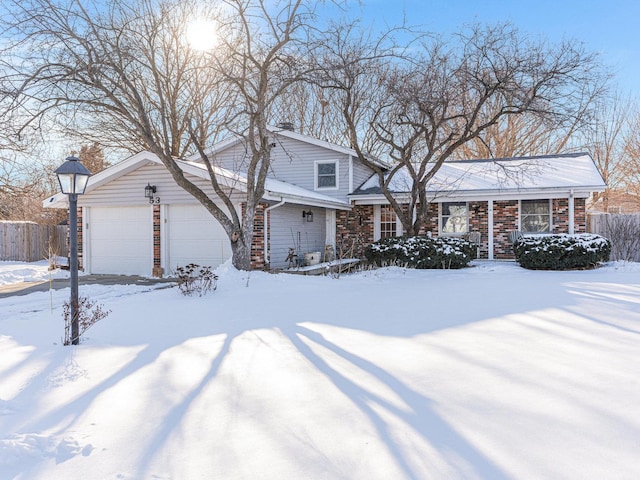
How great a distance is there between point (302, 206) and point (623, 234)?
10.6 m

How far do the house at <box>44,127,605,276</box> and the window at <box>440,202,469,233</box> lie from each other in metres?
0.03

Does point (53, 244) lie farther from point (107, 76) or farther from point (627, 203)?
point (627, 203)

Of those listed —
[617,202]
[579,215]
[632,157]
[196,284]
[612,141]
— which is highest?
[612,141]

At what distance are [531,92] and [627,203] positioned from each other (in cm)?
1714

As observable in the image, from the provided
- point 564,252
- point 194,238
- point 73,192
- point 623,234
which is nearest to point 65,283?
point 194,238

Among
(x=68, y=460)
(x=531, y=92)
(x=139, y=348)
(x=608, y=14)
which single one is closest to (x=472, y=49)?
(x=531, y=92)

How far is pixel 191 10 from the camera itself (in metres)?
11.3

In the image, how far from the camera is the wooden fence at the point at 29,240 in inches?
679

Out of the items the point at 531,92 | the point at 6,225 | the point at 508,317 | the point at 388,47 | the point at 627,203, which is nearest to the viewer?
the point at 508,317

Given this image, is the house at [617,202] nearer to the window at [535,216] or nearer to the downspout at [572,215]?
the window at [535,216]

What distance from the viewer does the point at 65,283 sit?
10.6 metres

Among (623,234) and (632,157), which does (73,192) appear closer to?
(623,234)

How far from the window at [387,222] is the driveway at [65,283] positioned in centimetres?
804

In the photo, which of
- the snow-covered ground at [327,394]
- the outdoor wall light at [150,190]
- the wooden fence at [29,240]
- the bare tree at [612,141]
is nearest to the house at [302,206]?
the outdoor wall light at [150,190]
